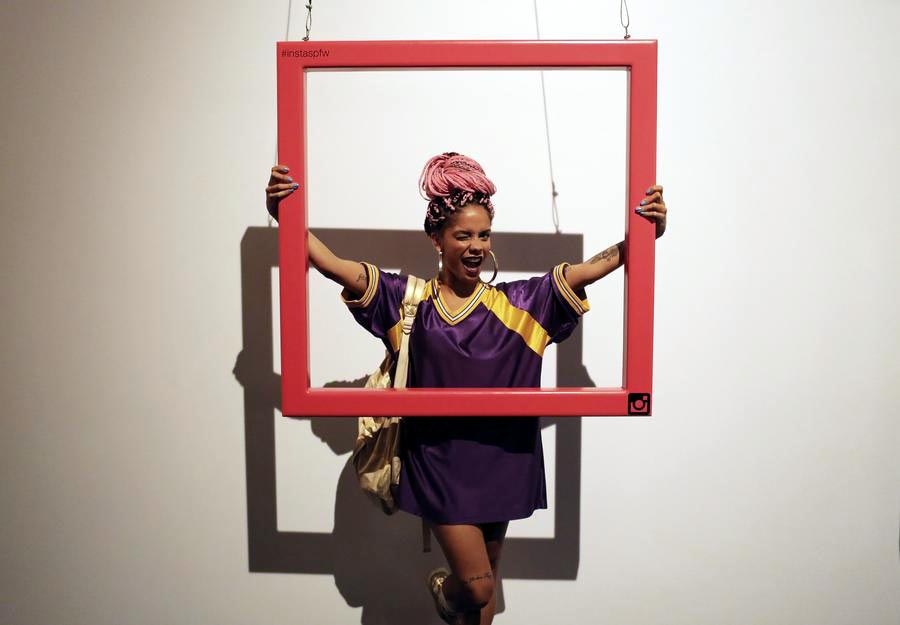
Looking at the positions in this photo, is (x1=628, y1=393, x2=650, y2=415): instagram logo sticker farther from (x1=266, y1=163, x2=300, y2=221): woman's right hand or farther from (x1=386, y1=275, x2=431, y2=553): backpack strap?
(x1=266, y1=163, x2=300, y2=221): woman's right hand

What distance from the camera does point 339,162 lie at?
1.61 meters

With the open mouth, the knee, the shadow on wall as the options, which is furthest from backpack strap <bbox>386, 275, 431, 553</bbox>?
the knee

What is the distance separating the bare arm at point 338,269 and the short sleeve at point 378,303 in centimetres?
1

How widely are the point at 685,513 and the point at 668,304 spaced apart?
0.56 metres

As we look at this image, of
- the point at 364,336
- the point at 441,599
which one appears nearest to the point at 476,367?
the point at 364,336

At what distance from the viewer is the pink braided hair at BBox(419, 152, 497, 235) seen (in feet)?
4.24

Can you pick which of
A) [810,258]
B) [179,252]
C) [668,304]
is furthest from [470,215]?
[810,258]

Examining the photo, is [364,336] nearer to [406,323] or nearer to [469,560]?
[406,323]

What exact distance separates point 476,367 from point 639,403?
35 centimetres

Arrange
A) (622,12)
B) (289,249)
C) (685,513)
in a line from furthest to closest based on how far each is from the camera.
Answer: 1. (685,513)
2. (622,12)
3. (289,249)

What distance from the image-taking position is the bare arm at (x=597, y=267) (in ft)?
4.29

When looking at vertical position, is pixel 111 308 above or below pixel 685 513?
above

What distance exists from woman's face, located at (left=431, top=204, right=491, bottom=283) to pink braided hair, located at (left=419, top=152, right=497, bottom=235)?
0.05 feet

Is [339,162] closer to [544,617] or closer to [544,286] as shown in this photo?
[544,286]
